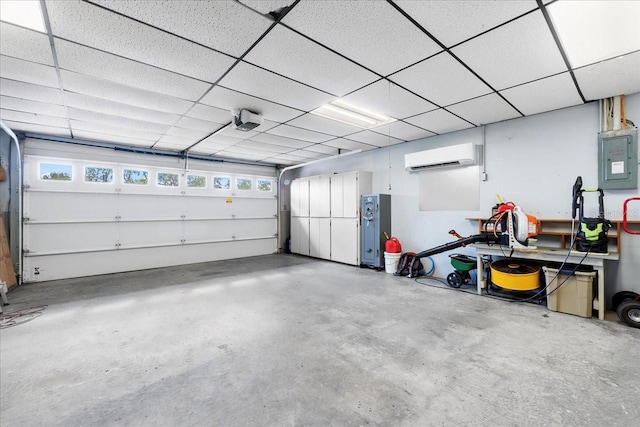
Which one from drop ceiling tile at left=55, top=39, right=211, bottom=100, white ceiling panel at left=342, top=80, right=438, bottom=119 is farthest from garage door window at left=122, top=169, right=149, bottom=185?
white ceiling panel at left=342, top=80, right=438, bottom=119

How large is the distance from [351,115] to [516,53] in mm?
2113

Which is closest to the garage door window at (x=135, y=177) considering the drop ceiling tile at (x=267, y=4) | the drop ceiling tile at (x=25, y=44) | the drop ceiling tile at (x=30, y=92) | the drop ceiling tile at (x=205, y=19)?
the drop ceiling tile at (x=30, y=92)

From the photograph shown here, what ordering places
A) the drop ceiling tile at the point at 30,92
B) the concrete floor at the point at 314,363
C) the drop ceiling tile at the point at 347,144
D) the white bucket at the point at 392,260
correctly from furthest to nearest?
1. the drop ceiling tile at the point at 347,144
2. the white bucket at the point at 392,260
3. the drop ceiling tile at the point at 30,92
4. the concrete floor at the point at 314,363

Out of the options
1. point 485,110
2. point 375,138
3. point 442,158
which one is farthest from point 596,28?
point 375,138

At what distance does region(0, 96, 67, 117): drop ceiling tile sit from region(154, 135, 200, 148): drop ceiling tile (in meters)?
1.50

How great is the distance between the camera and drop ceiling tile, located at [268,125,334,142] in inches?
183

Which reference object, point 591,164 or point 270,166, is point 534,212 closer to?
point 591,164

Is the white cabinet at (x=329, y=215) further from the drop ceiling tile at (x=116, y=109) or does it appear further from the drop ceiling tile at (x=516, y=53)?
the drop ceiling tile at (x=116, y=109)

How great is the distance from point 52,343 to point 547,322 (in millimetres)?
5033

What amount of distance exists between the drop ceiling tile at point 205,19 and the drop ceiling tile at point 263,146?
3.31 metres

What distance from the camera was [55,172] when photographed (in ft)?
16.6

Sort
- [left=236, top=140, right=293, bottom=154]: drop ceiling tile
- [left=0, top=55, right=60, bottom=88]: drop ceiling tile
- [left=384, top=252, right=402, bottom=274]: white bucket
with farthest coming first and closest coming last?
[left=236, top=140, right=293, bottom=154]: drop ceiling tile < [left=384, top=252, right=402, bottom=274]: white bucket < [left=0, top=55, right=60, bottom=88]: drop ceiling tile

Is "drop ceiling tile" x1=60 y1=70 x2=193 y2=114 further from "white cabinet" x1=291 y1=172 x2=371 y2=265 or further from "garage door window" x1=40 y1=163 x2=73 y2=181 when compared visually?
"white cabinet" x1=291 y1=172 x2=371 y2=265

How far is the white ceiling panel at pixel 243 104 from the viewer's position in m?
3.25
